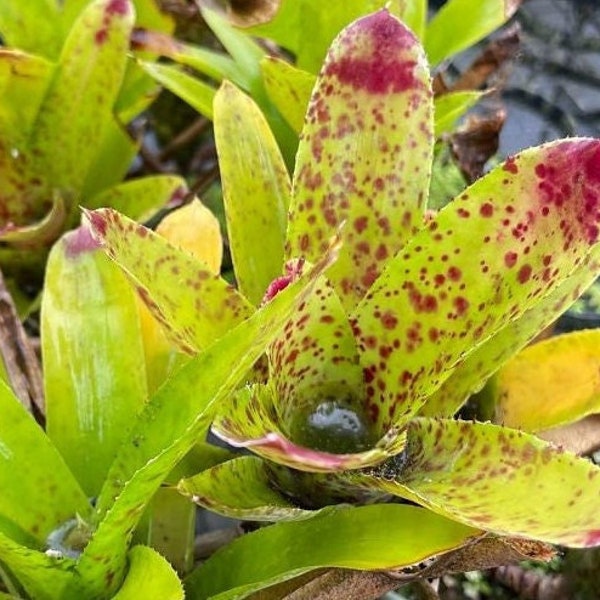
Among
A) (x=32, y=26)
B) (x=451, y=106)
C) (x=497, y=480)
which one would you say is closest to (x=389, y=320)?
(x=497, y=480)

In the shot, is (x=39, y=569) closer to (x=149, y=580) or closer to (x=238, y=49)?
(x=149, y=580)

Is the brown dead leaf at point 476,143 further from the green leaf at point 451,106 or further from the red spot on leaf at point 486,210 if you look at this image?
the red spot on leaf at point 486,210

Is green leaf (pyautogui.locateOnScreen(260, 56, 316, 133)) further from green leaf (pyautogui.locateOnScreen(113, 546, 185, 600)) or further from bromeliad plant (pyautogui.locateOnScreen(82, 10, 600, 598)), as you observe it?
green leaf (pyautogui.locateOnScreen(113, 546, 185, 600))

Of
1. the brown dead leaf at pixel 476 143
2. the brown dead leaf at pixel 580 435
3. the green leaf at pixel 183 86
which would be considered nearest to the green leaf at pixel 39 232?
the green leaf at pixel 183 86

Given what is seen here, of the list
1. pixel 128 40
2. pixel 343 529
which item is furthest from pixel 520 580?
pixel 128 40

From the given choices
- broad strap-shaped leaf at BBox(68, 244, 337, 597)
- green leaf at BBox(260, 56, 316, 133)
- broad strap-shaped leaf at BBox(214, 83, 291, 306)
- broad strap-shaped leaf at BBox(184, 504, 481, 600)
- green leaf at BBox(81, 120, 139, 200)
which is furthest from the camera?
green leaf at BBox(81, 120, 139, 200)

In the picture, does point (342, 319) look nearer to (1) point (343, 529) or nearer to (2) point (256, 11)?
(1) point (343, 529)

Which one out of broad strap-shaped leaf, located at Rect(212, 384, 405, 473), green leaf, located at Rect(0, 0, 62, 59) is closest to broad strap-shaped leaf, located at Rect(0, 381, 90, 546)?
broad strap-shaped leaf, located at Rect(212, 384, 405, 473)
